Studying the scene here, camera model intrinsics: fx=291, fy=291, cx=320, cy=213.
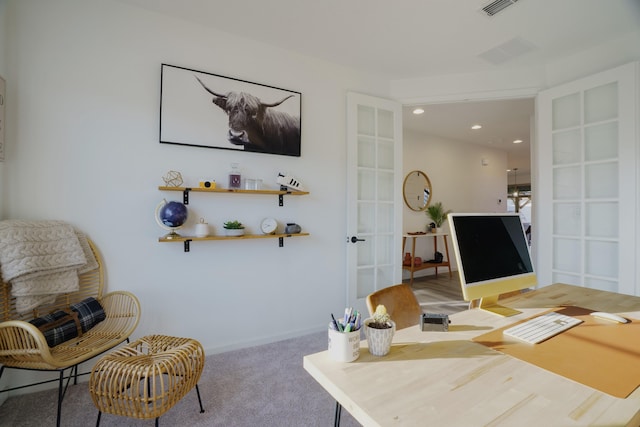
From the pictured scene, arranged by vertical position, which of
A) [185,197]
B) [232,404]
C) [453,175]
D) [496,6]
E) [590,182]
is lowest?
[232,404]

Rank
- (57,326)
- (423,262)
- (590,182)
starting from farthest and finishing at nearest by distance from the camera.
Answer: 1. (423,262)
2. (590,182)
3. (57,326)

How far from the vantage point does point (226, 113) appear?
2.43 m

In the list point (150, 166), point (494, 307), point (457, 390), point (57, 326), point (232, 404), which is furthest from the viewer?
point (150, 166)

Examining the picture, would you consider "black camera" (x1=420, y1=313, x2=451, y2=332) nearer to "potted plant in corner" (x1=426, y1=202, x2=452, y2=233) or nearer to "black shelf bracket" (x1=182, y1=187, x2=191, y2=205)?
"black shelf bracket" (x1=182, y1=187, x2=191, y2=205)

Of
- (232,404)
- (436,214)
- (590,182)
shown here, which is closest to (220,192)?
(232,404)

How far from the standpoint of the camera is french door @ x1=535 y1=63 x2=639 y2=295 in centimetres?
242

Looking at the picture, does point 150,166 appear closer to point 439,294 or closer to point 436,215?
point 439,294

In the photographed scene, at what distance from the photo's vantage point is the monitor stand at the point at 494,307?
1.39 metres

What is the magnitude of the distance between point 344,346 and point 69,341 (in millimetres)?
1732

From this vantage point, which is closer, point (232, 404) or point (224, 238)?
point (232, 404)

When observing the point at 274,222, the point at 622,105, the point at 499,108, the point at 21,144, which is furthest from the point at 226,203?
the point at 499,108

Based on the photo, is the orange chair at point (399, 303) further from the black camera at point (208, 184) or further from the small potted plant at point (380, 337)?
the black camera at point (208, 184)

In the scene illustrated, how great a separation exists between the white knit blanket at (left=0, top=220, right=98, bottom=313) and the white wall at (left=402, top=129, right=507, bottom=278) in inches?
182

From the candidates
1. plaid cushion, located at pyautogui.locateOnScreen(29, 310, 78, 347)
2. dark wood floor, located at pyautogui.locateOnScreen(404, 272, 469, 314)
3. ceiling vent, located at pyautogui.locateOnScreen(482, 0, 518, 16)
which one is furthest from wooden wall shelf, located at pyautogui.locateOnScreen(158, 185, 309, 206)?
dark wood floor, located at pyautogui.locateOnScreen(404, 272, 469, 314)
